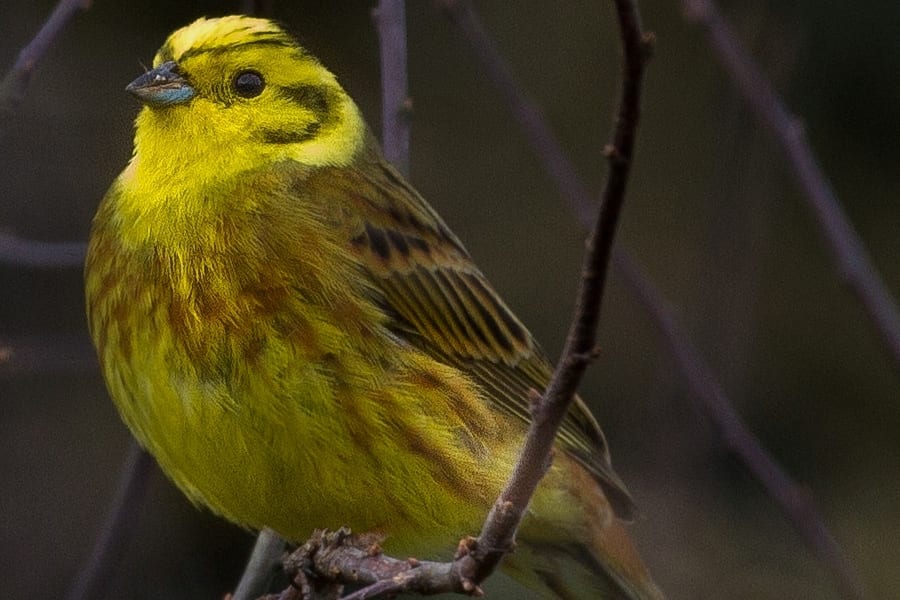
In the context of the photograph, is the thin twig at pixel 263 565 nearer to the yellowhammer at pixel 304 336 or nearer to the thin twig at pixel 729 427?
the yellowhammer at pixel 304 336

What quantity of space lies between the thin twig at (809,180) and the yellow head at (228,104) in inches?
40.3

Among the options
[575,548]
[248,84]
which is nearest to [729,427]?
[575,548]

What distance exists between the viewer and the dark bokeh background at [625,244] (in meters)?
5.89

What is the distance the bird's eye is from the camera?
13.7 ft

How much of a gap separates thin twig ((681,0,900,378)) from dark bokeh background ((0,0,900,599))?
0.83m

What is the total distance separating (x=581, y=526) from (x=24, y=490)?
267cm

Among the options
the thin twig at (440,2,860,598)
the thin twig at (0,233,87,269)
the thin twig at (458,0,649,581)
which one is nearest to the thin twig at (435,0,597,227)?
the thin twig at (440,2,860,598)

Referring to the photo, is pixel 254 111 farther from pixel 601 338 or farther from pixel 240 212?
pixel 601 338

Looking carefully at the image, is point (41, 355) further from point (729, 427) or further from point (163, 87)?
point (729, 427)

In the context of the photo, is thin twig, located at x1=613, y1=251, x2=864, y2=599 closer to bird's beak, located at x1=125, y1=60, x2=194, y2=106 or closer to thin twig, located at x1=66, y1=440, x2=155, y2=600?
bird's beak, located at x1=125, y1=60, x2=194, y2=106

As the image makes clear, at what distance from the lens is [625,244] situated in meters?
7.20

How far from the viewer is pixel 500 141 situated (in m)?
7.56

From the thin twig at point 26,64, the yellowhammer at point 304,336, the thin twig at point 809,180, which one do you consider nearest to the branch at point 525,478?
the yellowhammer at point 304,336

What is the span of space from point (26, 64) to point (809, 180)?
6.18 ft
